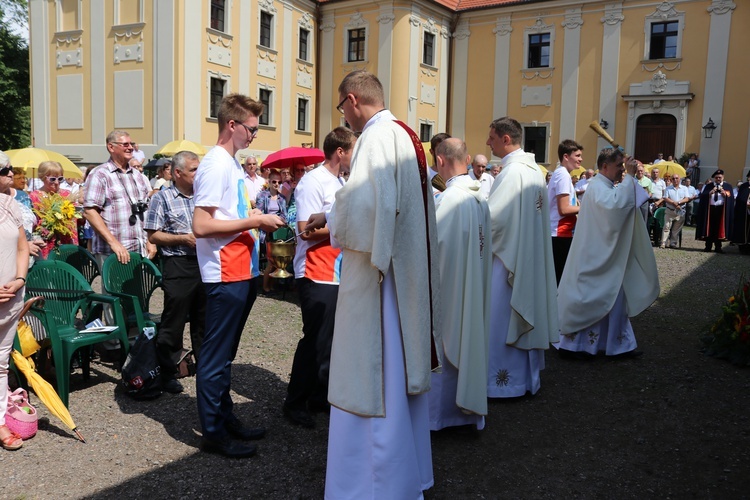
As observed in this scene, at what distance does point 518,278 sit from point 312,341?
5.62 feet

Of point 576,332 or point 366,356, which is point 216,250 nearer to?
point 366,356

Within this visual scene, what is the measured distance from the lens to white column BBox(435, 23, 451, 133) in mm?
29438

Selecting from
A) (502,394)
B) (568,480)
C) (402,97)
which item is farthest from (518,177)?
Result: (402,97)

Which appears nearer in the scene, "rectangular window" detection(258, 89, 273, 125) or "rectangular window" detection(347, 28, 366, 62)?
"rectangular window" detection(258, 89, 273, 125)

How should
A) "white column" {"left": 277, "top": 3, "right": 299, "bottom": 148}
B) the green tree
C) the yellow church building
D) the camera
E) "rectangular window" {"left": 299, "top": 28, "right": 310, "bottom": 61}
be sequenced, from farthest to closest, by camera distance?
the green tree
"rectangular window" {"left": 299, "top": 28, "right": 310, "bottom": 61}
"white column" {"left": 277, "top": 3, "right": 299, "bottom": 148}
the yellow church building
the camera

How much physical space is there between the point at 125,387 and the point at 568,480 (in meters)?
3.20

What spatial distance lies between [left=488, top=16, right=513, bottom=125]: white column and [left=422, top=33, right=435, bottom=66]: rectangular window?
2738mm

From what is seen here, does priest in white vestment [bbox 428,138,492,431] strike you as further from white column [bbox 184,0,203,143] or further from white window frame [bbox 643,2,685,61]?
white window frame [bbox 643,2,685,61]

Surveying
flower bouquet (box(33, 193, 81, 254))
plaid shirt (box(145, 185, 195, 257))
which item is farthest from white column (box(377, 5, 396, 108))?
plaid shirt (box(145, 185, 195, 257))

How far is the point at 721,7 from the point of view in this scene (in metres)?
24.3

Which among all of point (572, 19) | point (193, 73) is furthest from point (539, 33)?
point (193, 73)

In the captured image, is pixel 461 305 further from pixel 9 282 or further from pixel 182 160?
pixel 9 282

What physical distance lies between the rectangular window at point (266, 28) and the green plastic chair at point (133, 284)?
2240cm

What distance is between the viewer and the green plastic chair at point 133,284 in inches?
204
